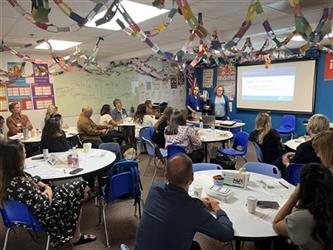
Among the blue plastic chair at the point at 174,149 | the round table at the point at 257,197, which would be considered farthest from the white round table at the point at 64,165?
the round table at the point at 257,197

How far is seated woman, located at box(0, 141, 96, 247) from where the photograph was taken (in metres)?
2.15

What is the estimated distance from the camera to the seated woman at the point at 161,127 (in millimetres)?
4883

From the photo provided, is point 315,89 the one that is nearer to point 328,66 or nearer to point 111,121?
point 328,66

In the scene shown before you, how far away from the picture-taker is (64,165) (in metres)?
3.11

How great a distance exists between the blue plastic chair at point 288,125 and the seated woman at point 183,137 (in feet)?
12.1

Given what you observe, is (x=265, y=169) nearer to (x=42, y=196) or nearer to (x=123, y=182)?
(x=123, y=182)

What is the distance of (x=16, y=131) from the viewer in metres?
5.67

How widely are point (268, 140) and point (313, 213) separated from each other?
98.5 inches

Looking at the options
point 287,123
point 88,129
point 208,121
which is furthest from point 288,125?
point 88,129

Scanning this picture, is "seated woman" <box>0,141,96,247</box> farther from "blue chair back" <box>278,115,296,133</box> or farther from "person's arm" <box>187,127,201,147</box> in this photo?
"blue chair back" <box>278,115,296,133</box>

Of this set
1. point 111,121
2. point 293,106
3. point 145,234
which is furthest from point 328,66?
point 145,234

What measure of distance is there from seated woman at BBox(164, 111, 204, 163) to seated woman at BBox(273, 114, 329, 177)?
116 centimetres

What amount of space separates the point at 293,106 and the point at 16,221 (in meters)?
7.02

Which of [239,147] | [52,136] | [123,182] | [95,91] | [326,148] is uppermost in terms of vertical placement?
[95,91]
